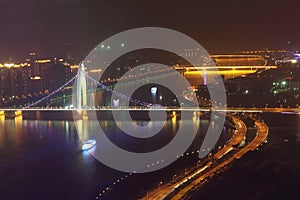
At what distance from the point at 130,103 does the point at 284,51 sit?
26.0ft

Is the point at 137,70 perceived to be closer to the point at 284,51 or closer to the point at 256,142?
the point at 284,51

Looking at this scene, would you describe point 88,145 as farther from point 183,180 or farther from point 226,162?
point 183,180

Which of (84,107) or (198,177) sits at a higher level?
(84,107)

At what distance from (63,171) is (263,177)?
232 centimetres

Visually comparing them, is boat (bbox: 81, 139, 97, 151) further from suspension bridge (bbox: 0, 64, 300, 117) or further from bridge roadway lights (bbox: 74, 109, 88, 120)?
bridge roadway lights (bbox: 74, 109, 88, 120)

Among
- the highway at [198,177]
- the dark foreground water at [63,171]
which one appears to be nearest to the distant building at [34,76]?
the dark foreground water at [63,171]

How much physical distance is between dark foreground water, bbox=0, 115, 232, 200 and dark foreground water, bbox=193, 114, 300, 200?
0.63m

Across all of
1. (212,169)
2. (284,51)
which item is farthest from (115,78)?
(212,169)

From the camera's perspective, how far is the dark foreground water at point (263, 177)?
3.69m

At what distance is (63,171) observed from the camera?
519 centimetres

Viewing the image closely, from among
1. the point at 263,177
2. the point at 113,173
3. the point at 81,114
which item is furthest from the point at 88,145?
the point at 81,114

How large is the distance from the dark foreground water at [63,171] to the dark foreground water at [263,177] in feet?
2.07

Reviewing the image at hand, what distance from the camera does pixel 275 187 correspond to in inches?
152

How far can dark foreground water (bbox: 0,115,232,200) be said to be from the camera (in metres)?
4.29
